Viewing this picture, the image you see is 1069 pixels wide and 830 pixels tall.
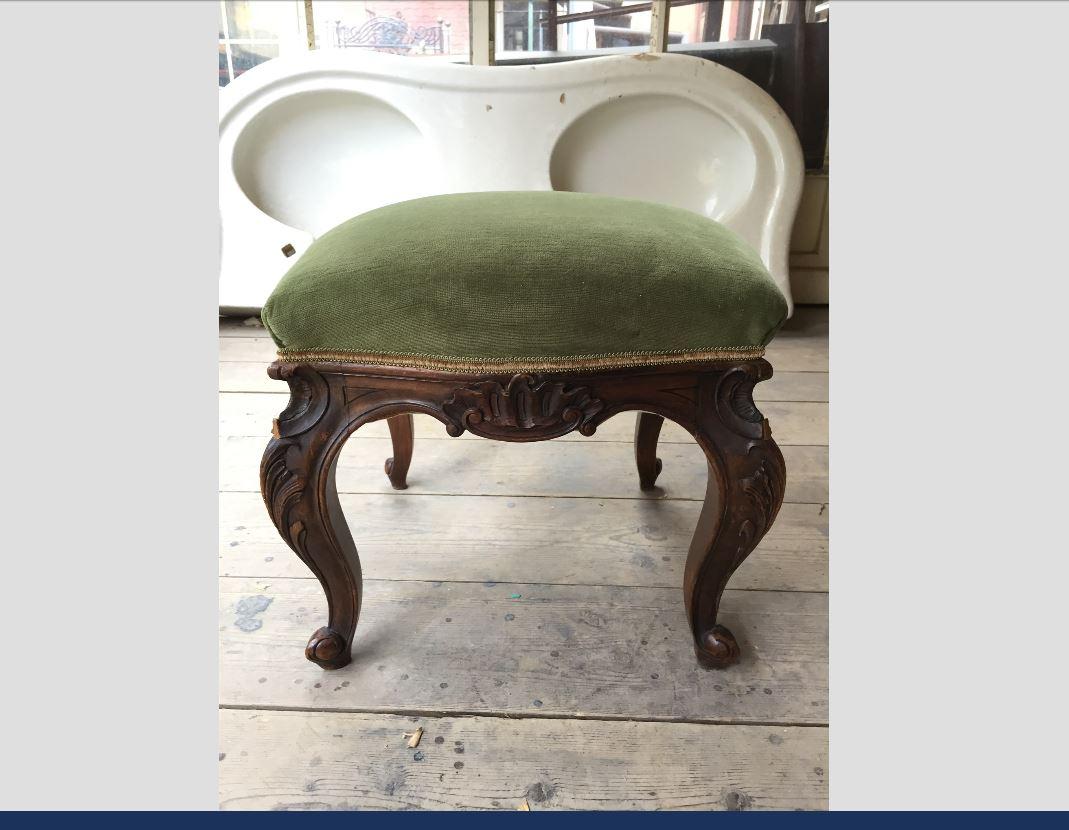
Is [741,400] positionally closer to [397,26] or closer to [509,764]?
[509,764]

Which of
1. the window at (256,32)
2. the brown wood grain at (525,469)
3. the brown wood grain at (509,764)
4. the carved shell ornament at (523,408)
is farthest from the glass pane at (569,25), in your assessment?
the brown wood grain at (509,764)

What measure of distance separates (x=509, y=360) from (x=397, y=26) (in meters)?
1.60

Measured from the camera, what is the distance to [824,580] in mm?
929

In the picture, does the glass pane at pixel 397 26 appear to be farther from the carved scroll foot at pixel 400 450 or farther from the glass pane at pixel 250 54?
the carved scroll foot at pixel 400 450

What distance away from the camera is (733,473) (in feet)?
2.22

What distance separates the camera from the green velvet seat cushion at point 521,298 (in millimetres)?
582

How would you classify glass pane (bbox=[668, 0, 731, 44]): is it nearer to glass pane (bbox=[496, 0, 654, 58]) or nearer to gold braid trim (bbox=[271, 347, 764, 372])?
glass pane (bbox=[496, 0, 654, 58])

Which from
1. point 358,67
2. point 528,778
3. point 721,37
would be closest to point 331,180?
point 358,67

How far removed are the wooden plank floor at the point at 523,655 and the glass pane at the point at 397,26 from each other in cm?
122

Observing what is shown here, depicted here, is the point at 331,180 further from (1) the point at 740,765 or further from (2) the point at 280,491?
(1) the point at 740,765

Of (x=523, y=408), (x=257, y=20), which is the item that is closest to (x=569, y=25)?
(x=257, y=20)

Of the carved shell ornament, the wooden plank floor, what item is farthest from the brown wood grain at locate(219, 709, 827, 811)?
the carved shell ornament

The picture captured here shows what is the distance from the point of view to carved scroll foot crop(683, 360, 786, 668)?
66 centimetres

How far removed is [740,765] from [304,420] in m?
0.54
